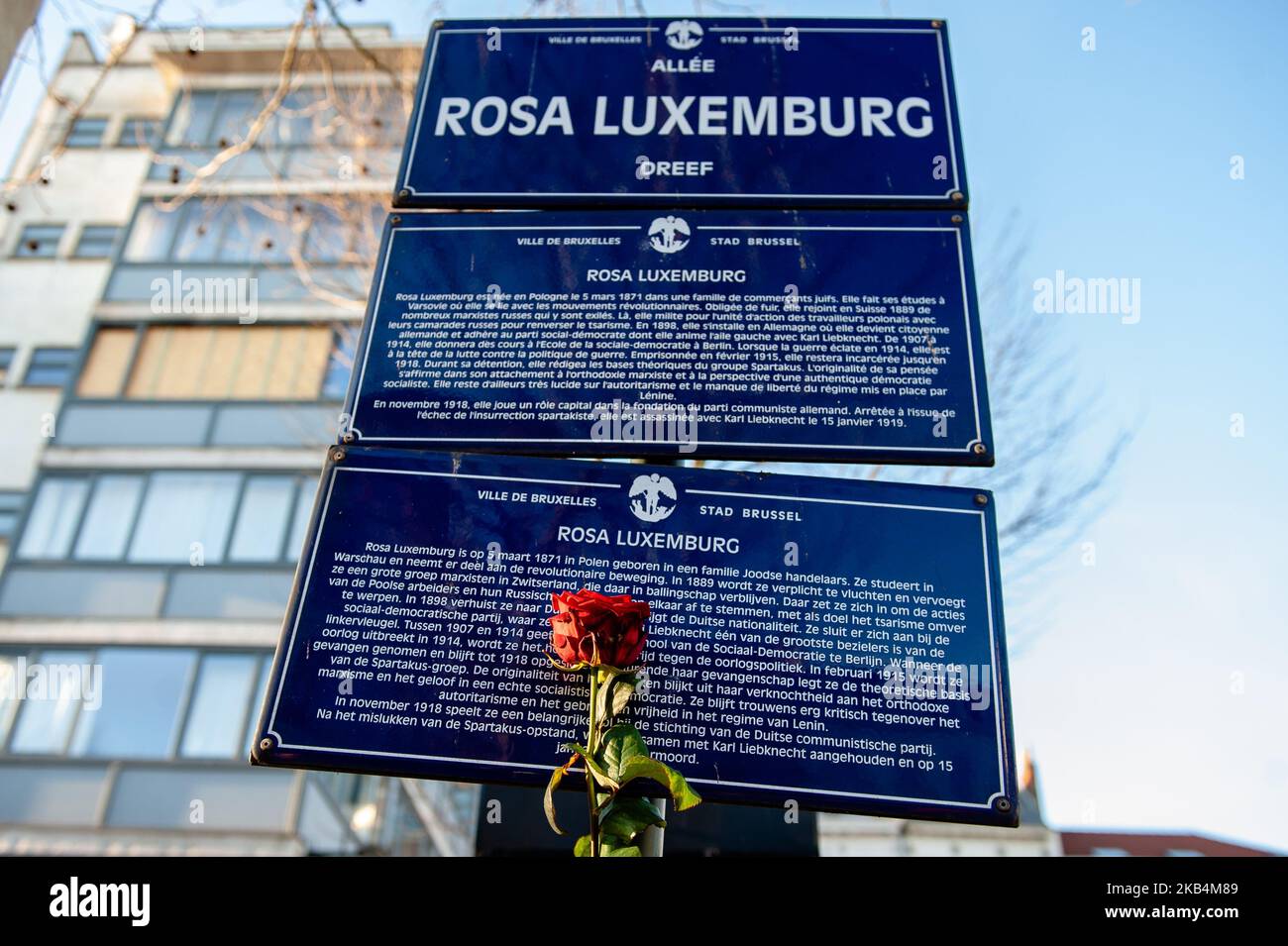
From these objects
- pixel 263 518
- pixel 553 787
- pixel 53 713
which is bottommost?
pixel 553 787

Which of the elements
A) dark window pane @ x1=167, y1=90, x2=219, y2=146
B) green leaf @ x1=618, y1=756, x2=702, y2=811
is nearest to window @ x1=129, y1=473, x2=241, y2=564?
dark window pane @ x1=167, y1=90, x2=219, y2=146

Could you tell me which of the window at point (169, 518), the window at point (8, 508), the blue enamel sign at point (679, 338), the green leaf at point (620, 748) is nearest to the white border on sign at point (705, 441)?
the blue enamel sign at point (679, 338)

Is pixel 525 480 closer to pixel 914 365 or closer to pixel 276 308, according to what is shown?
pixel 914 365

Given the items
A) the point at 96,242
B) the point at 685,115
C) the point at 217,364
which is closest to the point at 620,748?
the point at 685,115

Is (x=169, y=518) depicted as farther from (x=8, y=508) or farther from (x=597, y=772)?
(x=597, y=772)

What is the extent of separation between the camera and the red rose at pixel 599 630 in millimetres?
2443

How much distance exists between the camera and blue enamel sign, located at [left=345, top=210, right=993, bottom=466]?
9.66 feet

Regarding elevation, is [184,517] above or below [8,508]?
below

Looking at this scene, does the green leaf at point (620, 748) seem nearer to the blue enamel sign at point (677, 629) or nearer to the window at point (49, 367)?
the blue enamel sign at point (677, 629)

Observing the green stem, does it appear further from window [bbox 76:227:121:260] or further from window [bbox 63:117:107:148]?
window [bbox 63:117:107:148]

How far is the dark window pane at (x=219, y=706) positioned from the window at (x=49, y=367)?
784 cm

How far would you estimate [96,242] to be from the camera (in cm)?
2000

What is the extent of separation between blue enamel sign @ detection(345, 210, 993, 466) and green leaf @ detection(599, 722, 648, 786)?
2.96ft

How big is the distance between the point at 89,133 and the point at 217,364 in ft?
27.3
